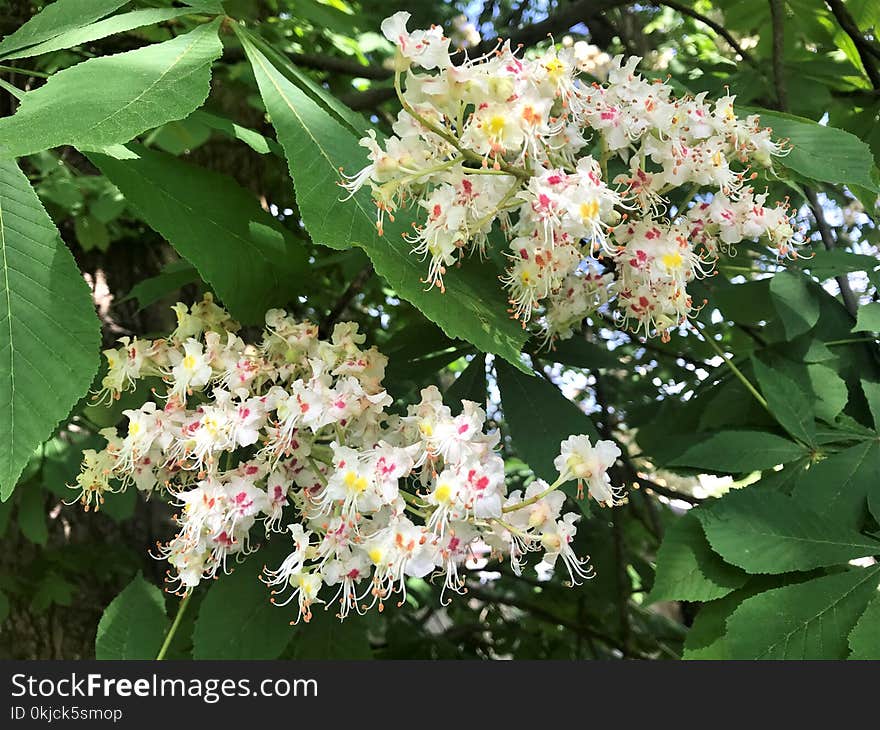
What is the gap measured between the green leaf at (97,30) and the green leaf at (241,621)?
2.55 feet

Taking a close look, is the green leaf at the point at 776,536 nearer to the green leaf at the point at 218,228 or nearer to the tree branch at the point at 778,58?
the green leaf at the point at 218,228

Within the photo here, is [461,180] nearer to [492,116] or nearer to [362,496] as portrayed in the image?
[492,116]

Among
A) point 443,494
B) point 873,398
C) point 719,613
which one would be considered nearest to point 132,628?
point 443,494

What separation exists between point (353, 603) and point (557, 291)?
1.79 feet

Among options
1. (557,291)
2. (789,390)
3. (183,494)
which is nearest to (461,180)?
(557,291)

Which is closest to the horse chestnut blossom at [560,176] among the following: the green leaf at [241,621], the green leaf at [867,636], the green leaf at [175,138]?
the green leaf at [867,636]

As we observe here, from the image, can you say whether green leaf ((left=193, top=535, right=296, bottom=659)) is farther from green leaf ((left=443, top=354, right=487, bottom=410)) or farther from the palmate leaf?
the palmate leaf

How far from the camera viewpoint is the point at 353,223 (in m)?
1.03

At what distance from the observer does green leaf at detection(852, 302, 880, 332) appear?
52.1 inches

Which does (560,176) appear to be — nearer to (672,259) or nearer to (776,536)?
(672,259)

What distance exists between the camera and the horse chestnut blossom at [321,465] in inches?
37.6

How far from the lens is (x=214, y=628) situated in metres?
1.27

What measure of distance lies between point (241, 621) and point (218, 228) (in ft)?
1.93

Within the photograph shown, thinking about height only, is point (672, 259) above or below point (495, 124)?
below
